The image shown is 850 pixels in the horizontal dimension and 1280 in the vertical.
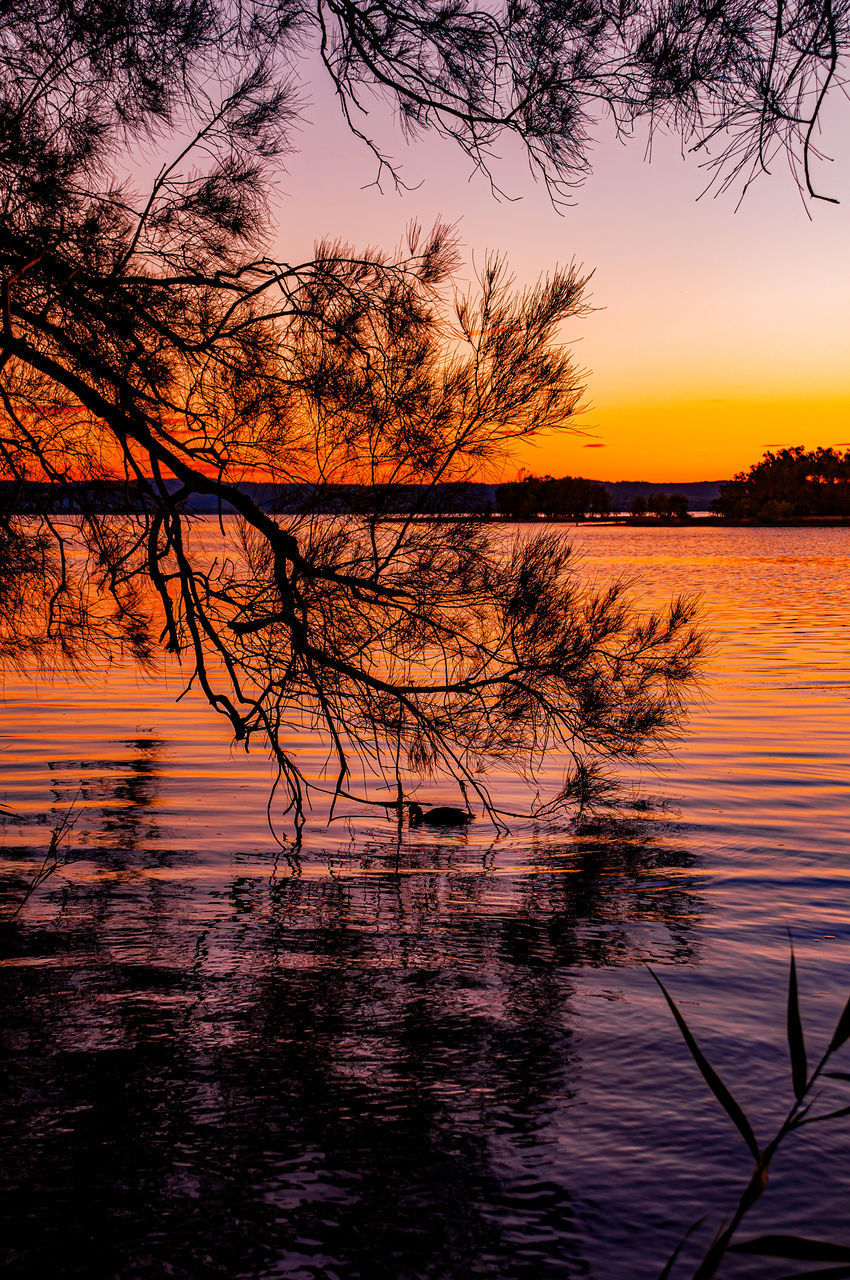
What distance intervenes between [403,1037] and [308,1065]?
387 mm

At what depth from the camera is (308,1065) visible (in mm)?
3844

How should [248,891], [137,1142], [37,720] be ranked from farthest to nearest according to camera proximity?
[37,720], [248,891], [137,1142]

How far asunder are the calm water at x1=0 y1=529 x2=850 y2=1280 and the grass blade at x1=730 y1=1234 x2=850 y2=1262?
2.13m

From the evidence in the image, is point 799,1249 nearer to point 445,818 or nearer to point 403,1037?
point 403,1037

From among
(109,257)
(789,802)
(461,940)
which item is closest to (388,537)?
(109,257)

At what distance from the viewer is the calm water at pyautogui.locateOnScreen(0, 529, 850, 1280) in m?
2.94

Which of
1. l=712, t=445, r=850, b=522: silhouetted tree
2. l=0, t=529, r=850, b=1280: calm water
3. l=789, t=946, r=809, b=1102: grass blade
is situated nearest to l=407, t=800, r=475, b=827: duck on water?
l=0, t=529, r=850, b=1280: calm water

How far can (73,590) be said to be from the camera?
5.18 meters

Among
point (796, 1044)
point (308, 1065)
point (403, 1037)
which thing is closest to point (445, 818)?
point (403, 1037)

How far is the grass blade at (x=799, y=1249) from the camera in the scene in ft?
2.73

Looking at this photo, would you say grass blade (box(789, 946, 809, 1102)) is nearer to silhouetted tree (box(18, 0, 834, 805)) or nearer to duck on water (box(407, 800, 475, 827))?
silhouetted tree (box(18, 0, 834, 805))

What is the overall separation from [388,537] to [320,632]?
1.59 ft

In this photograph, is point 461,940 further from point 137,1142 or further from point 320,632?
point 137,1142

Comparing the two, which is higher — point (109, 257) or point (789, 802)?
point (109, 257)
